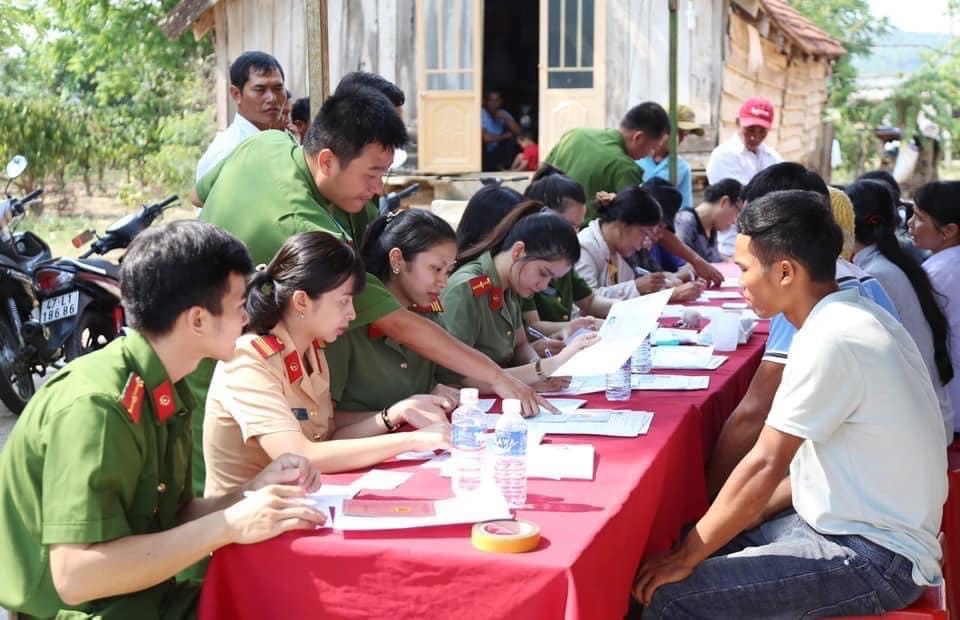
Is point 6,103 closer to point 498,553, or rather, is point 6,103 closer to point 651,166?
point 651,166

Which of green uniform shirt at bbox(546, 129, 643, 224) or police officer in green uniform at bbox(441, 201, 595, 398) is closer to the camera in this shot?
police officer in green uniform at bbox(441, 201, 595, 398)

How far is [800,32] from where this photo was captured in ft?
46.9

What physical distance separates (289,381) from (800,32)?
13.1 metres

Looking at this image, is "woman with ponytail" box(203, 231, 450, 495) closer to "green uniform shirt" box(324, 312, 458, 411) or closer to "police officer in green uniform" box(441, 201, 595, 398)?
"green uniform shirt" box(324, 312, 458, 411)

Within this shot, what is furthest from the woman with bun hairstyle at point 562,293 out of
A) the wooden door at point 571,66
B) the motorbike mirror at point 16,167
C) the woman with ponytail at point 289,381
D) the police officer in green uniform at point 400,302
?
the wooden door at point 571,66

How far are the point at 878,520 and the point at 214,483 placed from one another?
142cm

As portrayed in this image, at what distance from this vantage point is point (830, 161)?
63.1 ft

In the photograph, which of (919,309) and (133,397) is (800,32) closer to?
(919,309)

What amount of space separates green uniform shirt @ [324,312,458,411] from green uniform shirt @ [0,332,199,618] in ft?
2.89

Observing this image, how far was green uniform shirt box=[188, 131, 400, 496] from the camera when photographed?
9.46 feet

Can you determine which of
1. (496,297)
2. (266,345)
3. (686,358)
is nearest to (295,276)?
(266,345)

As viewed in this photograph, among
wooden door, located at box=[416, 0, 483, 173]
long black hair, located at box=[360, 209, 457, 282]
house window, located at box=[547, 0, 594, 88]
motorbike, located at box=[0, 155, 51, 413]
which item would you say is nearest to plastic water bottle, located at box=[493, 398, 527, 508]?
long black hair, located at box=[360, 209, 457, 282]

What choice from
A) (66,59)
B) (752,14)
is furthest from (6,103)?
(752,14)

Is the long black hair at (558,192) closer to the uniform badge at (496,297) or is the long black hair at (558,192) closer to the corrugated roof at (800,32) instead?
the uniform badge at (496,297)
